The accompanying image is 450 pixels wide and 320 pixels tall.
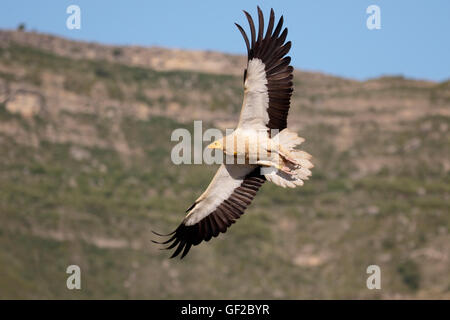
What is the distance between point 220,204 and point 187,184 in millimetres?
49445

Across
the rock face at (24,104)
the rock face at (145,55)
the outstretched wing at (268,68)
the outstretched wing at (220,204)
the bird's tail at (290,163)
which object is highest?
the rock face at (145,55)

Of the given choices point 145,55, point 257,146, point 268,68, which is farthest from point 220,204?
point 145,55

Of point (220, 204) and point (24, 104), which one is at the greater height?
point (24, 104)

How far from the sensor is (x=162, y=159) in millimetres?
67125

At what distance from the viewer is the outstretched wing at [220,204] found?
15.0m

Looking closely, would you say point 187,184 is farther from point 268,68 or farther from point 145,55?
point 268,68

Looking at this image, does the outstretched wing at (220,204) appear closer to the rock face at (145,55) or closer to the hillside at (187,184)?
the hillside at (187,184)

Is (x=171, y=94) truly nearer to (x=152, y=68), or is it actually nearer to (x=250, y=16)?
(x=152, y=68)

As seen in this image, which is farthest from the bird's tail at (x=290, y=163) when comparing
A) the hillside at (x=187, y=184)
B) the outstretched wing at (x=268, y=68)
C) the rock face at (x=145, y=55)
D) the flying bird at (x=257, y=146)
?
the rock face at (x=145, y=55)

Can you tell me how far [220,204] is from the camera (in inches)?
596

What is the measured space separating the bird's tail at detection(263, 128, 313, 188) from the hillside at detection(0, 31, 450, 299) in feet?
112

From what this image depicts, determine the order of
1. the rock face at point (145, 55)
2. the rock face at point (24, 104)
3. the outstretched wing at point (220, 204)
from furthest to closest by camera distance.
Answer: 1. the rock face at point (145, 55)
2. the rock face at point (24, 104)
3. the outstretched wing at point (220, 204)

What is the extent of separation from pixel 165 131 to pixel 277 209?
12649 mm

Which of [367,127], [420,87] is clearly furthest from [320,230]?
[420,87]
